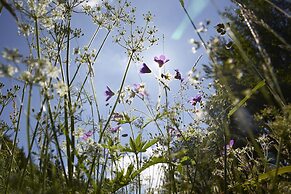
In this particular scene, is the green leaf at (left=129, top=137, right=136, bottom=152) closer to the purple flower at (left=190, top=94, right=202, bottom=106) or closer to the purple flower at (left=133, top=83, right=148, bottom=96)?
the purple flower at (left=133, top=83, right=148, bottom=96)

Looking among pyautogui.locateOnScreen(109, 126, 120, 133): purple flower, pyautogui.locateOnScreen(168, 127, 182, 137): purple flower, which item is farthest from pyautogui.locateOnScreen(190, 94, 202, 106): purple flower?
pyautogui.locateOnScreen(109, 126, 120, 133): purple flower

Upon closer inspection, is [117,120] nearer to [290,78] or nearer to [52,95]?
[52,95]

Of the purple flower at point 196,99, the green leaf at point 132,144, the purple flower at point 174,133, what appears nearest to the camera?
the green leaf at point 132,144

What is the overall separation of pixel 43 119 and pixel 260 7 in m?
15.4

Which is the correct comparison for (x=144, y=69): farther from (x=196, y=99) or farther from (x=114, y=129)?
(x=114, y=129)

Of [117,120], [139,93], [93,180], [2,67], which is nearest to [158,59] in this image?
[139,93]

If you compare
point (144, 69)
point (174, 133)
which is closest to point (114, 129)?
point (174, 133)

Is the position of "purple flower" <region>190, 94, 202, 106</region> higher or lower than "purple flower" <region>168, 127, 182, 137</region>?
higher

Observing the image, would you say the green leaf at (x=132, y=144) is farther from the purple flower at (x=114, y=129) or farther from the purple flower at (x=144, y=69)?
the purple flower at (x=144, y=69)

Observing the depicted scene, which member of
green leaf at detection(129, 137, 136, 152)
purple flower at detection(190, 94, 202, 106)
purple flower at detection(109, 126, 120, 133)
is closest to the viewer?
green leaf at detection(129, 137, 136, 152)

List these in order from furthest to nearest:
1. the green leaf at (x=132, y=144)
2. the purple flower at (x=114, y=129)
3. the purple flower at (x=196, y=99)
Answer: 1. the purple flower at (x=196, y=99)
2. the purple flower at (x=114, y=129)
3. the green leaf at (x=132, y=144)

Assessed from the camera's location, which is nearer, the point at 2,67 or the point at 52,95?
the point at 2,67

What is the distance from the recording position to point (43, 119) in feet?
6.27

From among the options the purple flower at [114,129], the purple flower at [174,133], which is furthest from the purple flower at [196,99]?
the purple flower at [114,129]
